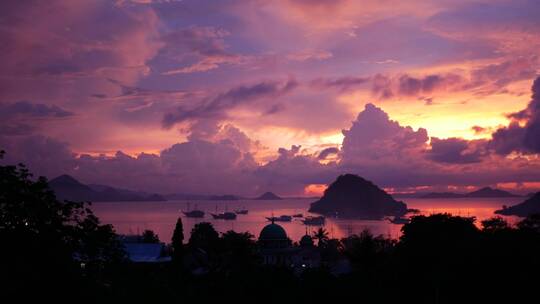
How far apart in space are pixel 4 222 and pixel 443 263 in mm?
32382

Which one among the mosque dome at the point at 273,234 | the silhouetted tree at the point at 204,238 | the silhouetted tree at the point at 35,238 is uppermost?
the silhouetted tree at the point at 35,238

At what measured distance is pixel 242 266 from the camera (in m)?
47.5

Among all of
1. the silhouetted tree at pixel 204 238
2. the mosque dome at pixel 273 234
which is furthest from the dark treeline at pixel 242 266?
the silhouetted tree at pixel 204 238

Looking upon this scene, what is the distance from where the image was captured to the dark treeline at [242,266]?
39.8ft

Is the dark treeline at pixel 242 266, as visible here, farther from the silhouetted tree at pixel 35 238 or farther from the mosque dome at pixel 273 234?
the mosque dome at pixel 273 234

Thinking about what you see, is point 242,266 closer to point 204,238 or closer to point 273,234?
point 273,234

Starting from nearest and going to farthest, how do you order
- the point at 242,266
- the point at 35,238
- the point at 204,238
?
the point at 35,238, the point at 242,266, the point at 204,238

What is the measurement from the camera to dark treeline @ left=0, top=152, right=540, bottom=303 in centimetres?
1214

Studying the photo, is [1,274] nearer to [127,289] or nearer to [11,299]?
[11,299]

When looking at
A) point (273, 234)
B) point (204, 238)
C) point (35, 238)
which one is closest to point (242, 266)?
point (273, 234)

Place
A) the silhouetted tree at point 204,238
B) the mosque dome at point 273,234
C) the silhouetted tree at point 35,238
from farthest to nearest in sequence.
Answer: the silhouetted tree at point 204,238 → the mosque dome at point 273,234 → the silhouetted tree at point 35,238

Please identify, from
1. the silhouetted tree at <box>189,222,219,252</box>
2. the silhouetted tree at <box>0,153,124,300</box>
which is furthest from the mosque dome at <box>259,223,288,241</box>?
the silhouetted tree at <box>0,153,124,300</box>

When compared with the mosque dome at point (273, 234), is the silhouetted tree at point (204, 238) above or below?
below

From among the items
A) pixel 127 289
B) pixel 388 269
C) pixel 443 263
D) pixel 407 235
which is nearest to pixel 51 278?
pixel 127 289
